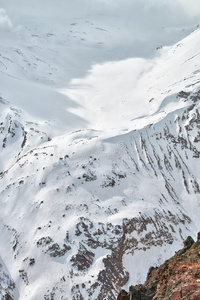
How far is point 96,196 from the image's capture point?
84.1 metres

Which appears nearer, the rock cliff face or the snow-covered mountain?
the rock cliff face

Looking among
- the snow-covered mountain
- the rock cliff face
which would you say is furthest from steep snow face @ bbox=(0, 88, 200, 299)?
the rock cliff face

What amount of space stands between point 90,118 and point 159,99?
3518 cm

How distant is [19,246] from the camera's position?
2982 inches

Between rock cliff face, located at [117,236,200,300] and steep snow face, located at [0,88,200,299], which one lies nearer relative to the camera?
rock cliff face, located at [117,236,200,300]

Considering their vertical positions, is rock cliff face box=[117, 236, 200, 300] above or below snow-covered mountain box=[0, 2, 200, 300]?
below

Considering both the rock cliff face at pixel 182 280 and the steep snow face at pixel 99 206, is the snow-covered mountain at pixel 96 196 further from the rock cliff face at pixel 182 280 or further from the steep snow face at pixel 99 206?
the rock cliff face at pixel 182 280

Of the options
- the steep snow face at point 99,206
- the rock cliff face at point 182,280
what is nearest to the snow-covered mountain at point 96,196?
the steep snow face at point 99,206

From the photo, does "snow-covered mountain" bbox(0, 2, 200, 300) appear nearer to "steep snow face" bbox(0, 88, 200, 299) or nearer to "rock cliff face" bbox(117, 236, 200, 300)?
"steep snow face" bbox(0, 88, 200, 299)

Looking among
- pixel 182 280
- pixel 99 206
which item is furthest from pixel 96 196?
pixel 182 280

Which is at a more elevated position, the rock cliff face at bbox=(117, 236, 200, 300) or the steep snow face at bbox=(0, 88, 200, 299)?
the steep snow face at bbox=(0, 88, 200, 299)

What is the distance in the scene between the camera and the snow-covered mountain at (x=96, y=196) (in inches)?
2692

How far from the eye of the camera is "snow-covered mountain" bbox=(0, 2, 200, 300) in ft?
224

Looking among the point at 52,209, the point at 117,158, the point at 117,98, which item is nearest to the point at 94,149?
the point at 117,158
